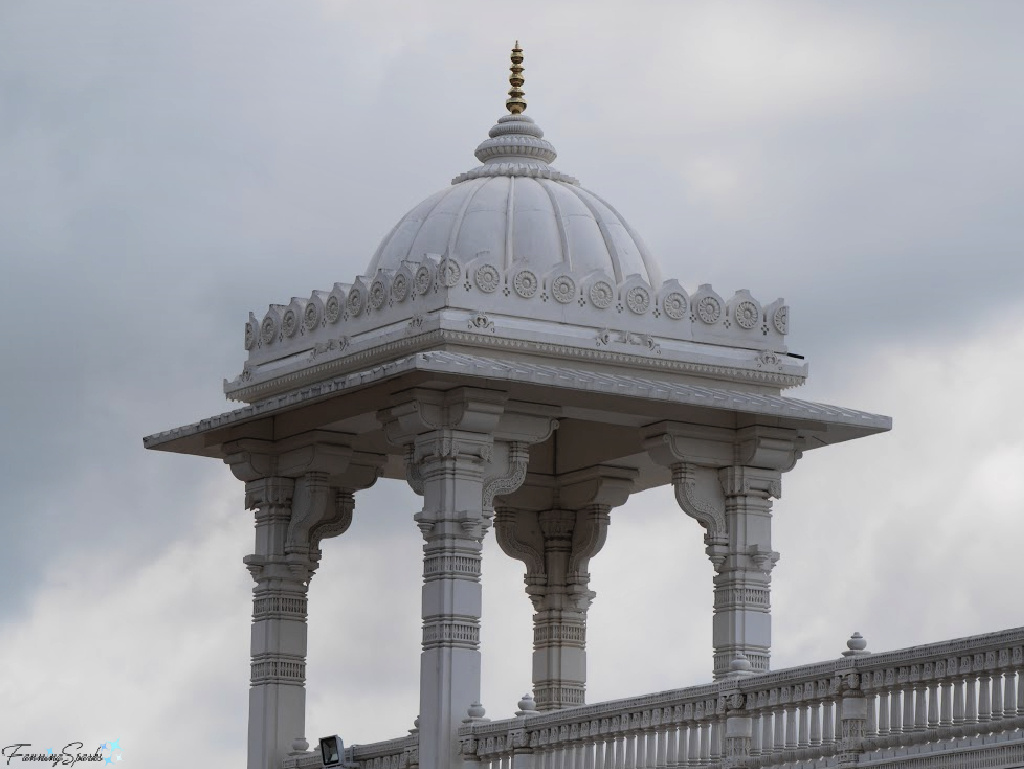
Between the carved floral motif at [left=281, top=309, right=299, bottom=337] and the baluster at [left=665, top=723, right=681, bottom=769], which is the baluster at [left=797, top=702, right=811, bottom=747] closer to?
the baluster at [left=665, top=723, right=681, bottom=769]

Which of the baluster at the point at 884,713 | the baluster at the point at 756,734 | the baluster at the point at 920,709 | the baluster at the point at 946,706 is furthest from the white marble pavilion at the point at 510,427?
the baluster at the point at 946,706

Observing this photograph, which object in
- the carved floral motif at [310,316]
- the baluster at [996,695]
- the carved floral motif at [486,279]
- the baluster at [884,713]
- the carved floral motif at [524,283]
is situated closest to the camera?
the baluster at [996,695]

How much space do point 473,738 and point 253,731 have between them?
13.2 feet

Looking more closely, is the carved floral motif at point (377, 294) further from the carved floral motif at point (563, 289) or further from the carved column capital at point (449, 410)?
the carved floral motif at point (563, 289)

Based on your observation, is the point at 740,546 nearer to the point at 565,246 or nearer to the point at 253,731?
the point at 565,246

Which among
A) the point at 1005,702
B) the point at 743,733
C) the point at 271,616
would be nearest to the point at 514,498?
the point at 271,616

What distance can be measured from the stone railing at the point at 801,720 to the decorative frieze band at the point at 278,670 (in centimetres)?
360

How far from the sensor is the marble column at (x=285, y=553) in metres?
28.7

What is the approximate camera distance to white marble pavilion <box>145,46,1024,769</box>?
26.0m

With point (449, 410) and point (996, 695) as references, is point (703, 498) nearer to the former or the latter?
point (449, 410)

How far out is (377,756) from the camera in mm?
27250

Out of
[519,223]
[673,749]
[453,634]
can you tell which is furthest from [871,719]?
[519,223]

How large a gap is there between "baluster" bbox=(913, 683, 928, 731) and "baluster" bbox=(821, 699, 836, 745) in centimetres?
110

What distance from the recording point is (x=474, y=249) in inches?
1096
